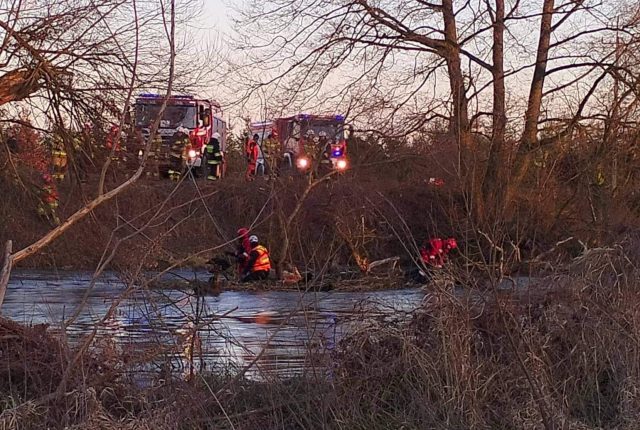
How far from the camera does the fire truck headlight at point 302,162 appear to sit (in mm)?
26678

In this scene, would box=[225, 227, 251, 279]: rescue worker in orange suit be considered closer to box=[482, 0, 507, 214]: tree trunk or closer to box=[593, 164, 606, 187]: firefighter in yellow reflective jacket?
box=[482, 0, 507, 214]: tree trunk

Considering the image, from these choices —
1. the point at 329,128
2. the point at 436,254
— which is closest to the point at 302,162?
the point at 329,128

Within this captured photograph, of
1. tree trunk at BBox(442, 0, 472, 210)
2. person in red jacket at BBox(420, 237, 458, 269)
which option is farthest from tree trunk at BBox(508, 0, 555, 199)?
person in red jacket at BBox(420, 237, 458, 269)

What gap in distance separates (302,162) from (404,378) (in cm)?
1881

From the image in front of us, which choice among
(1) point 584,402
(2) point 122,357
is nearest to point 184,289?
(2) point 122,357

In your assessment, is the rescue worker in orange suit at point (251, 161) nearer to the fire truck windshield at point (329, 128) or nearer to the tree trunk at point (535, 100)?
the fire truck windshield at point (329, 128)

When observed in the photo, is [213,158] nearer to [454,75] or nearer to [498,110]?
[454,75]

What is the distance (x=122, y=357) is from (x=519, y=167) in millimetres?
18864

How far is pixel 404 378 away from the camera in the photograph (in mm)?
8219

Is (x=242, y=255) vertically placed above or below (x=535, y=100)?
below

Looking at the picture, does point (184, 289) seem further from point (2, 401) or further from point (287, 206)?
point (287, 206)

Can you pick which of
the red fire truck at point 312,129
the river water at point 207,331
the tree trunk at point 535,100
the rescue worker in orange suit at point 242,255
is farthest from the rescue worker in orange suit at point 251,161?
the river water at point 207,331

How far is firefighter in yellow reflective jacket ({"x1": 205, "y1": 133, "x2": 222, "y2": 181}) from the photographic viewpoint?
31594mm

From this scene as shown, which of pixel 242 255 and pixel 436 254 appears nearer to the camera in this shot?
pixel 436 254
